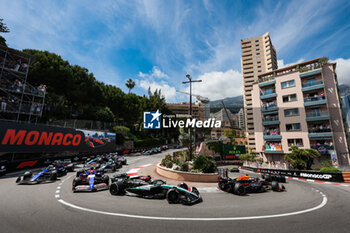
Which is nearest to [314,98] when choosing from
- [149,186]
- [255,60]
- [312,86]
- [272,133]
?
[312,86]

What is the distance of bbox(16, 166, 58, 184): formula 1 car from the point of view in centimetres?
1119

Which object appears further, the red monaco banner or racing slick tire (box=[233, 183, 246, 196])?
the red monaco banner

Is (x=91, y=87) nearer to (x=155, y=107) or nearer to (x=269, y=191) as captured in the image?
(x=155, y=107)

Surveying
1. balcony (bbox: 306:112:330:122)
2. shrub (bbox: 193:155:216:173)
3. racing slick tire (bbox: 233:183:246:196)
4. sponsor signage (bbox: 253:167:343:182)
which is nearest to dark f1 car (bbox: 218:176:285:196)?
racing slick tire (bbox: 233:183:246:196)

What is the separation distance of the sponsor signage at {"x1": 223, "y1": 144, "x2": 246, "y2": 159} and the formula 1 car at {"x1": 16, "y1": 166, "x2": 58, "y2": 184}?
36.3 meters

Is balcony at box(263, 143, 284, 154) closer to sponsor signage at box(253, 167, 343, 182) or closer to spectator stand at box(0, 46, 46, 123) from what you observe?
sponsor signage at box(253, 167, 343, 182)

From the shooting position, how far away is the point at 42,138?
21.7 metres

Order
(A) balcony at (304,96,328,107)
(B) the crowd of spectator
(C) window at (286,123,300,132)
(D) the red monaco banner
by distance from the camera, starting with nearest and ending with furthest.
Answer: (D) the red monaco banner → (B) the crowd of spectator → (A) balcony at (304,96,328,107) → (C) window at (286,123,300,132)

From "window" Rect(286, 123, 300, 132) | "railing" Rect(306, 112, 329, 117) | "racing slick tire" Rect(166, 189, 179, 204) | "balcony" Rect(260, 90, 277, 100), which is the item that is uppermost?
"balcony" Rect(260, 90, 277, 100)

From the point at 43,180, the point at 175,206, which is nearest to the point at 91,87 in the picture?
the point at 43,180

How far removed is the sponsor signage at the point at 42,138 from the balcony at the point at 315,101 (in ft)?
132

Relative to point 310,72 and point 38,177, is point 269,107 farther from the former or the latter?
point 38,177

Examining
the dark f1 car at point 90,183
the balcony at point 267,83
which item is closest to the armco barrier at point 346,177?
the dark f1 car at point 90,183

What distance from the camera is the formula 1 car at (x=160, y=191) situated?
25.2 ft
